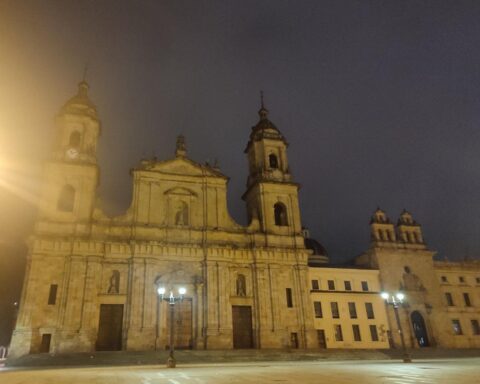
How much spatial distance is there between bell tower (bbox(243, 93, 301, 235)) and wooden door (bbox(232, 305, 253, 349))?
787 centimetres

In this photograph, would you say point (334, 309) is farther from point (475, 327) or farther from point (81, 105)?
point (81, 105)

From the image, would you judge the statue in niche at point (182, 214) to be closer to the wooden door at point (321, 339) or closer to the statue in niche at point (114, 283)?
the statue in niche at point (114, 283)

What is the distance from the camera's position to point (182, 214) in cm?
3656

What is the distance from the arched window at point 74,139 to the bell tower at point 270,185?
58.7 feet

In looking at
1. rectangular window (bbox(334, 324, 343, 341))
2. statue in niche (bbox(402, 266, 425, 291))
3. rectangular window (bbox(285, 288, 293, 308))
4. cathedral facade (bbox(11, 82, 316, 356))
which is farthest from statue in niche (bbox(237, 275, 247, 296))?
statue in niche (bbox(402, 266, 425, 291))

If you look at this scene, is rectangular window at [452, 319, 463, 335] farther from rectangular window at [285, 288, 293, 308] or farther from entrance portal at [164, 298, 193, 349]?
entrance portal at [164, 298, 193, 349]

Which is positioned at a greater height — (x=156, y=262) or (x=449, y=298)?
(x=156, y=262)

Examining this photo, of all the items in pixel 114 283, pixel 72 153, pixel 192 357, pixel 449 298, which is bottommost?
pixel 192 357

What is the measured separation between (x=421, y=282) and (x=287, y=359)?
23.9 m

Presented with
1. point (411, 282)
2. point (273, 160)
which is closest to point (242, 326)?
point (273, 160)

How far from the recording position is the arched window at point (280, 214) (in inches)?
1563

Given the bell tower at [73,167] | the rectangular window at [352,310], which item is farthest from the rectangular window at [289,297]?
the bell tower at [73,167]

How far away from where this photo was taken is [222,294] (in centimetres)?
3356

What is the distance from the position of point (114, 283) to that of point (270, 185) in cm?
1781
